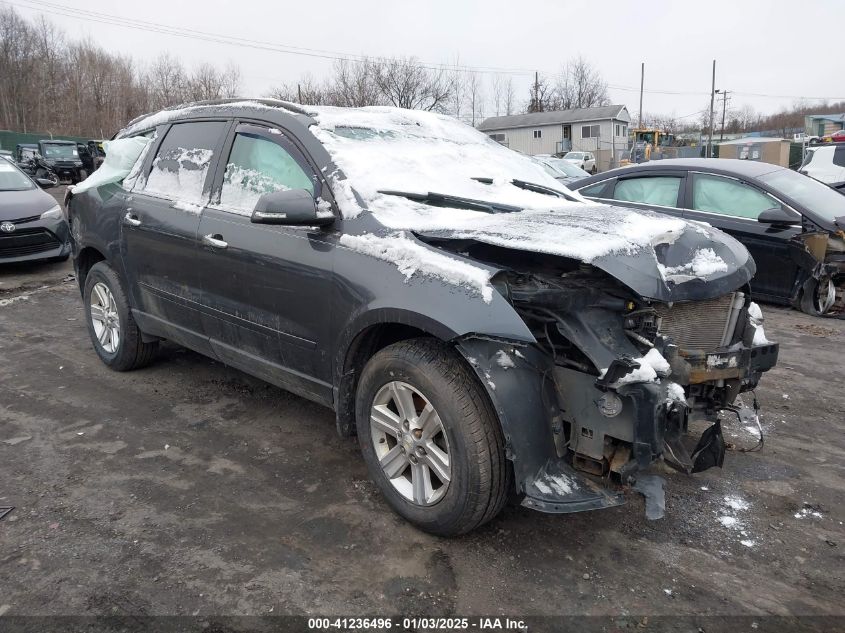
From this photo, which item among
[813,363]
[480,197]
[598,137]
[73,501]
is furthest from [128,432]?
[598,137]

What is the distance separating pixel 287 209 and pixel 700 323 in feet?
6.41

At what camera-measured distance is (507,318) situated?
2.46m

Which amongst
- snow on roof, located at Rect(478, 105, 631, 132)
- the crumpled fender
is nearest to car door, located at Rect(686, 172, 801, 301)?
the crumpled fender

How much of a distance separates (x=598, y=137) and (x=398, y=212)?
58.4 meters

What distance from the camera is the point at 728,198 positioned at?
22.2ft

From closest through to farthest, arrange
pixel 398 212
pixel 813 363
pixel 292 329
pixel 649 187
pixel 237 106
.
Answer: pixel 398 212
pixel 292 329
pixel 237 106
pixel 813 363
pixel 649 187

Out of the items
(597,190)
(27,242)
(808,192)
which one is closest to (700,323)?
(808,192)

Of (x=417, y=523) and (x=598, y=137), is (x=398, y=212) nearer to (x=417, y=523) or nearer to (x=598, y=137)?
(x=417, y=523)

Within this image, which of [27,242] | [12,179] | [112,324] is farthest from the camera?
[12,179]

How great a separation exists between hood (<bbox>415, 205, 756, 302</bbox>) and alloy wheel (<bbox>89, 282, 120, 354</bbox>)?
3007 millimetres

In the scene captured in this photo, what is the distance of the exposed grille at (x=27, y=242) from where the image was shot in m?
8.30

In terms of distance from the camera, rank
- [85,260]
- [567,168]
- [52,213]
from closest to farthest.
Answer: [85,260] → [52,213] → [567,168]

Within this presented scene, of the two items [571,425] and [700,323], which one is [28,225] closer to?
[571,425]

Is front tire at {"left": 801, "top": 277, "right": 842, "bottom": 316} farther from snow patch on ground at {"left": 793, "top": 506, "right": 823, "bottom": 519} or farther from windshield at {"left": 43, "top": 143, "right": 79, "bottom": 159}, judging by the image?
windshield at {"left": 43, "top": 143, "right": 79, "bottom": 159}
